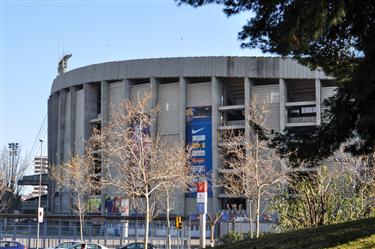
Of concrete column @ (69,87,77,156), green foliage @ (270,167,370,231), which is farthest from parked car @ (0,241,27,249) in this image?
concrete column @ (69,87,77,156)

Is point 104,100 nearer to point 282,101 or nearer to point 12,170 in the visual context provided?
point 12,170

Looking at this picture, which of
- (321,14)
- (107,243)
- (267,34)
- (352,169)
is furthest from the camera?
(107,243)

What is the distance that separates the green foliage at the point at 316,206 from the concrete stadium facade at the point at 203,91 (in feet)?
144

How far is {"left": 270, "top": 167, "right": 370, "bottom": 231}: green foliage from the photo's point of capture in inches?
814

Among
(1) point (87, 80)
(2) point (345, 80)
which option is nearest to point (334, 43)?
(2) point (345, 80)

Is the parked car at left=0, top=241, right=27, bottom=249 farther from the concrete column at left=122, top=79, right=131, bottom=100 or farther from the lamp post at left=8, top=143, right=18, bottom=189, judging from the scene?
the lamp post at left=8, top=143, right=18, bottom=189

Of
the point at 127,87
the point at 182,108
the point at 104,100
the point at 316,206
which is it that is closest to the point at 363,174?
the point at 316,206

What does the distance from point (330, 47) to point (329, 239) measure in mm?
4127

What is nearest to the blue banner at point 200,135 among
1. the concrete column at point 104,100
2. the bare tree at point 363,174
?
the concrete column at point 104,100

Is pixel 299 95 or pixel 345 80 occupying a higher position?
pixel 299 95

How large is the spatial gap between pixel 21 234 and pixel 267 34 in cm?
3922

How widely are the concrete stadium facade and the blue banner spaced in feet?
0.73

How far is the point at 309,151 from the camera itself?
43.1 feet

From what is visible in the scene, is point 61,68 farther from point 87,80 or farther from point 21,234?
point 21,234
